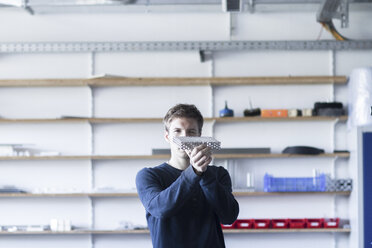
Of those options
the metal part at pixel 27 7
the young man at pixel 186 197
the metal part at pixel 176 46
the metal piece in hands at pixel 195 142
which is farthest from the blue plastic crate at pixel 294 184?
the metal piece in hands at pixel 195 142

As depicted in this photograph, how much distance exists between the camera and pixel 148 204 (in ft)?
4.87

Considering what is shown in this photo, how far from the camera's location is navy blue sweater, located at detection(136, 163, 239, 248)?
141 centimetres

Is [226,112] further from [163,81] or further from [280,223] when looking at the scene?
[280,223]

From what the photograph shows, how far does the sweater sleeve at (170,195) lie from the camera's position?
4.50 ft

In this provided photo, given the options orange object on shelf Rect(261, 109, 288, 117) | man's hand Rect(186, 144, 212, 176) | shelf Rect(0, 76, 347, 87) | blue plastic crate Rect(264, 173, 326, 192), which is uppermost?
shelf Rect(0, 76, 347, 87)

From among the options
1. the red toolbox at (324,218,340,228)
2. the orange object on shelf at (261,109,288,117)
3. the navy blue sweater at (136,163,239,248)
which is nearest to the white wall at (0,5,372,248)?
the red toolbox at (324,218,340,228)

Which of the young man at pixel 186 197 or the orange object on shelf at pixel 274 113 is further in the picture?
the orange object on shelf at pixel 274 113

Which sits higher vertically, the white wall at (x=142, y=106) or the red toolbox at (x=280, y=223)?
the white wall at (x=142, y=106)

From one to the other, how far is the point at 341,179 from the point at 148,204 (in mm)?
3451

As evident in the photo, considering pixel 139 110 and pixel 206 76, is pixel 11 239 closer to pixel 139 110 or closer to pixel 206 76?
pixel 139 110

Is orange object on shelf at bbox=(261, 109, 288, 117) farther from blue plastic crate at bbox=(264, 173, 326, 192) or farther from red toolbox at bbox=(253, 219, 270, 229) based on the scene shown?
red toolbox at bbox=(253, 219, 270, 229)

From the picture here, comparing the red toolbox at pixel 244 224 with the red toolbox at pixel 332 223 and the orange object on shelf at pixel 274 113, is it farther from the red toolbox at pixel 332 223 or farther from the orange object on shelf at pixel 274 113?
the orange object on shelf at pixel 274 113

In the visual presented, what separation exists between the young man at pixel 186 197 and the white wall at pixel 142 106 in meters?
3.12

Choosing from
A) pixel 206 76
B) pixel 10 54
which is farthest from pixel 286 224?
pixel 10 54
